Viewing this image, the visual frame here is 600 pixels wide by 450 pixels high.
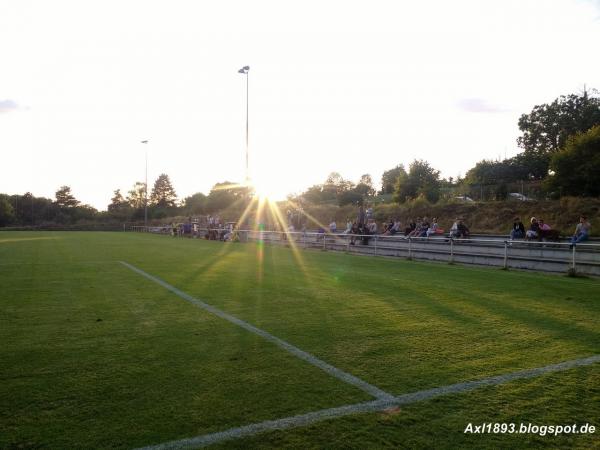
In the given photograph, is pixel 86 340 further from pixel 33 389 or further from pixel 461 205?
pixel 461 205

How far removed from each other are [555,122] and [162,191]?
96827 mm

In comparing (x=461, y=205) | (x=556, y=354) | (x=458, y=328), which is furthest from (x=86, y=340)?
(x=461, y=205)

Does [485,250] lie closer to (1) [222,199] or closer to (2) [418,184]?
(2) [418,184]

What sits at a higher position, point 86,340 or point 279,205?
point 279,205

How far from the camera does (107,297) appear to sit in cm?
845

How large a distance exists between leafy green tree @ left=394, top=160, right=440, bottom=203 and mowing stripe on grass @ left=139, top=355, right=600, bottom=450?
35151mm

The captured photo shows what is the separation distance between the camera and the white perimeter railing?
39.4 ft

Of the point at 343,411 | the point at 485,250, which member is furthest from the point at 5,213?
the point at 343,411

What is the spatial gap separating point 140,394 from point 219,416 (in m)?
0.84

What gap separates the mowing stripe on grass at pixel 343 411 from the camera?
9.46 ft

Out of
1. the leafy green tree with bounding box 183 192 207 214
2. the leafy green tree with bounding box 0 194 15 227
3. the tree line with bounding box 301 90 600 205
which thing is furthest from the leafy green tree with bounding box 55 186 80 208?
the tree line with bounding box 301 90 600 205

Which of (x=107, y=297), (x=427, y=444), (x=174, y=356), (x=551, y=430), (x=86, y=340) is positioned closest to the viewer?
(x=427, y=444)

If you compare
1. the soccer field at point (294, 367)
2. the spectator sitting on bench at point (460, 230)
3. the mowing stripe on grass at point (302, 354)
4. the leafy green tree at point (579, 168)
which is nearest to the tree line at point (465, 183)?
the leafy green tree at point (579, 168)

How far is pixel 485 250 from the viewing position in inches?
604
